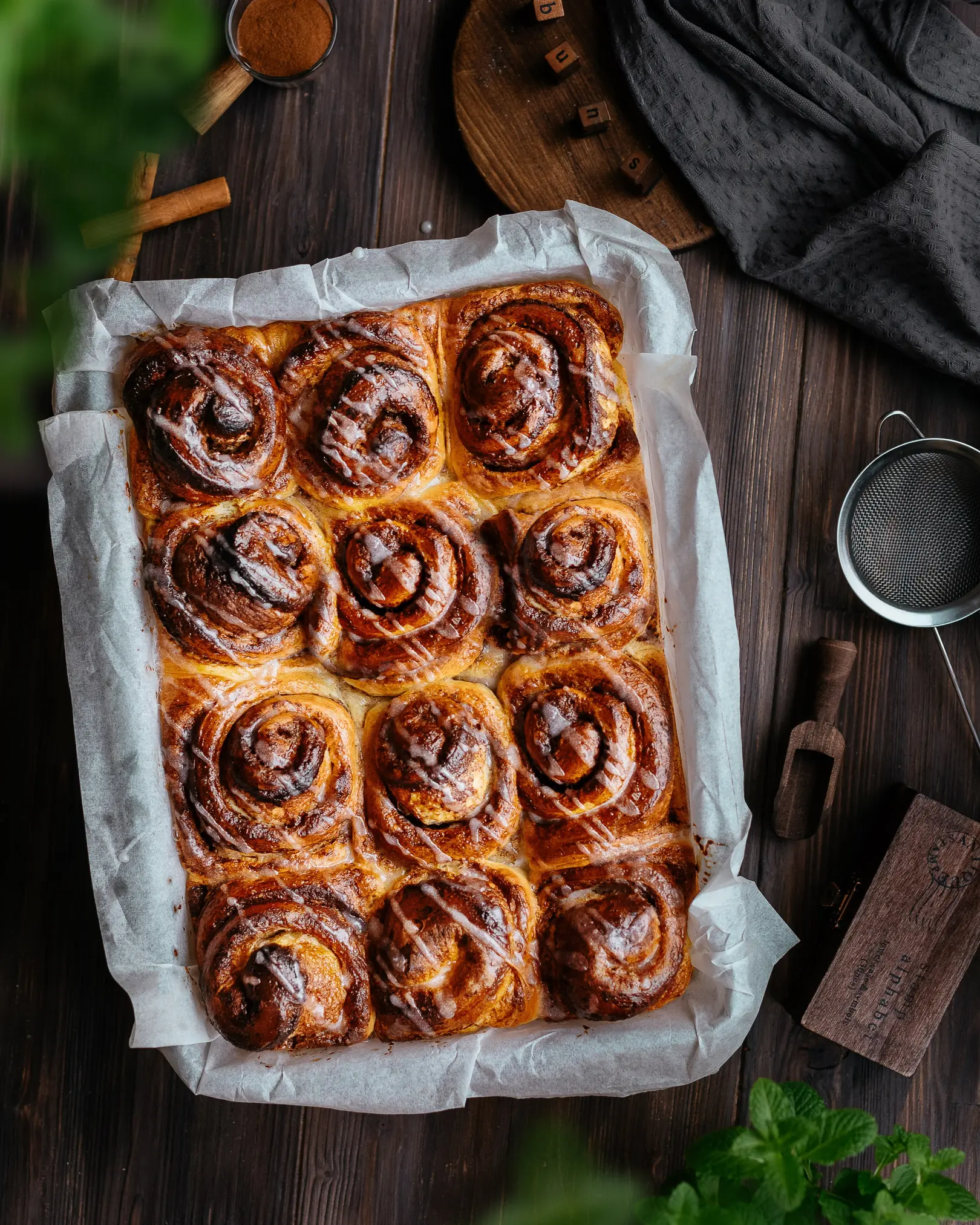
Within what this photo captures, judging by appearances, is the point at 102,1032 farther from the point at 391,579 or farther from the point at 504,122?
the point at 504,122

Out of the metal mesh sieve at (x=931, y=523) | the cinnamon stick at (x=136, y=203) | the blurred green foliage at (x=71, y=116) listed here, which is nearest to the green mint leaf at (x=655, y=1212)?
the metal mesh sieve at (x=931, y=523)

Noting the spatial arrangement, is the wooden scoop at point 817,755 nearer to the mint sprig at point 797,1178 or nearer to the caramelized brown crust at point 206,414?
the mint sprig at point 797,1178

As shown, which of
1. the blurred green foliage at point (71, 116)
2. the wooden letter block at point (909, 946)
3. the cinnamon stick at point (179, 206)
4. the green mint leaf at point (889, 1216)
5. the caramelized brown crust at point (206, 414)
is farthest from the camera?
the cinnamon stick at point (179, 206)

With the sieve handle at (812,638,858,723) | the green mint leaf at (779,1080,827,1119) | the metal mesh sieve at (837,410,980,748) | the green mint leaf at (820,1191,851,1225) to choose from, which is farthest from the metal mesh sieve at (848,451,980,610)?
the green mint leaf at (820,1191,851,1225)

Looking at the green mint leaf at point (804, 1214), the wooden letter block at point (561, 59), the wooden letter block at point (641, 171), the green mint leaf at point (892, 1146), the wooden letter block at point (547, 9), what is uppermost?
the wooden letter block at point (547, 9)

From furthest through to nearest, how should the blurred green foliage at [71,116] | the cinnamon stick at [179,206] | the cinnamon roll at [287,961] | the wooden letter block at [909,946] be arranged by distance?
the cinnamon stick at [179,206]
the wooden letter block at [909,946]
the cinnamon roll at [287,961]
the blurred green foliage at [71,116]

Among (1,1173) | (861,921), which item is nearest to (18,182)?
(861,921)

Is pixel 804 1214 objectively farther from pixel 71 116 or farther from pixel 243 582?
pixel 71 116
